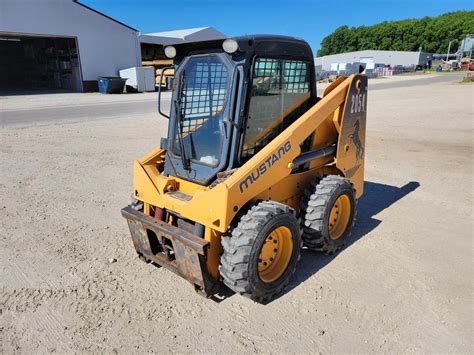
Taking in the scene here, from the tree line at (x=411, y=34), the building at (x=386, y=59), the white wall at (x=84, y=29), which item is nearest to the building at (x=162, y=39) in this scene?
the white wall at (x=84, y=29)

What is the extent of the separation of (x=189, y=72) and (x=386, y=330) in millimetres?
2763

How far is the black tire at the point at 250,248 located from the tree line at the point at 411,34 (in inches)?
4784

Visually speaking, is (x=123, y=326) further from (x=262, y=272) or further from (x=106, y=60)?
(x=106, y=60)

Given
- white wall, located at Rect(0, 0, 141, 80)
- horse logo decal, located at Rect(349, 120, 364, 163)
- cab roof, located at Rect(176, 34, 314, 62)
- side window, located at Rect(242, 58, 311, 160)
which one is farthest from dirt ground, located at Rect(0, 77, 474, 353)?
white wall, located at Rect(0, 0, 141, 80)

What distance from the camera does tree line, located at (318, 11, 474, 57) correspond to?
10544 centimetres

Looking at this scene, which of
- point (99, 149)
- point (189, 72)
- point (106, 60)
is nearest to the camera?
point (189, 72)

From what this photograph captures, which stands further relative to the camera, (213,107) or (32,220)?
(32,220)

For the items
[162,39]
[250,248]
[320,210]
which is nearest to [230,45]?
[250,248]

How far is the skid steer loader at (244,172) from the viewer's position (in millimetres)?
2963

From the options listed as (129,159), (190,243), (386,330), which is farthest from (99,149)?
(386,330)

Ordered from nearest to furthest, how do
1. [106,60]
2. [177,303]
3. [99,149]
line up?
[177,303]
[99,149]
[106,60]

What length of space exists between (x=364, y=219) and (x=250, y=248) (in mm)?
2568

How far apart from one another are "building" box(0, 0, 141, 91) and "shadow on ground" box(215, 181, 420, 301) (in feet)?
85.4

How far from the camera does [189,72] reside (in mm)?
3451
